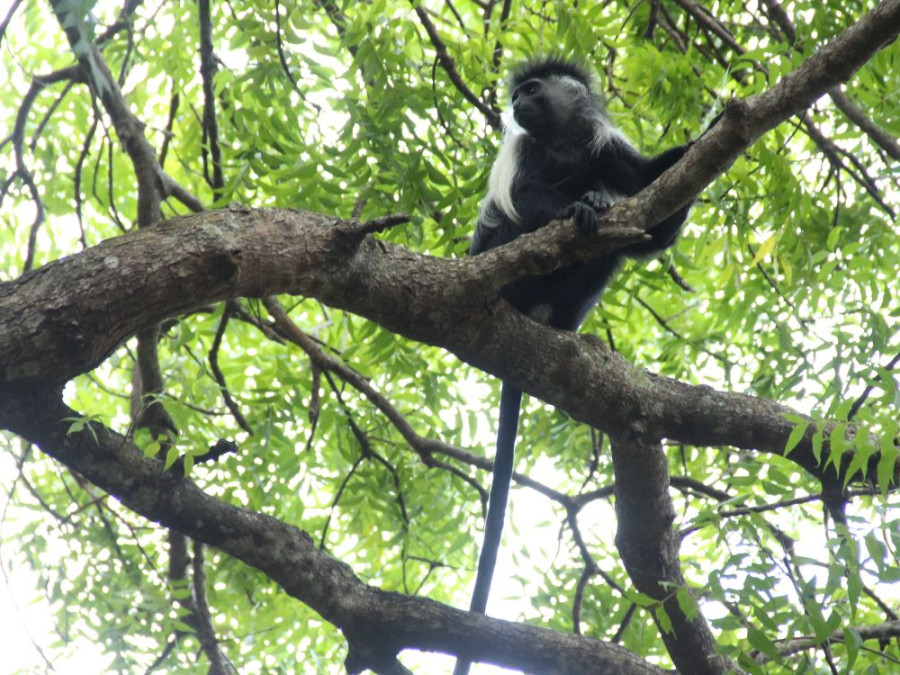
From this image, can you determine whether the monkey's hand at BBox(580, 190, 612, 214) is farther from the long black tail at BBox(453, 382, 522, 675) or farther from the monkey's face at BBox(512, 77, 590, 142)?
the monkey's face at BBox(512, 77, 590, 142)

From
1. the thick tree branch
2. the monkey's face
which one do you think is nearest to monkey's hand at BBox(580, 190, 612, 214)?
the thick tree branch

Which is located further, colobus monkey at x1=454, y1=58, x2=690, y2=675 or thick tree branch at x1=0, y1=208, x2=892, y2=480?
colobus monkey at x1=454, y1=58, x2=690, y2=675

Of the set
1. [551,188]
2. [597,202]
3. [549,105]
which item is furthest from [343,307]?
[549,105]

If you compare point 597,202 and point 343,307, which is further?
point 597,202

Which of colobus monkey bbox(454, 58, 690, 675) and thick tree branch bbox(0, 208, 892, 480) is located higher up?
colobus monkey bbox(454, 58, 690, 675)

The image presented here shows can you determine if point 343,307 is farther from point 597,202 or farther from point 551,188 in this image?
point 551,188

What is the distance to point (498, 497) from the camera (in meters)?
2.68

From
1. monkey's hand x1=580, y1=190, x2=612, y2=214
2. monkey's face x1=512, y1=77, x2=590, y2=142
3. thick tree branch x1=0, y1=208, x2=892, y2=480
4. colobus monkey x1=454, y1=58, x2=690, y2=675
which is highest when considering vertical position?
monkey's face x1=512, y1=77, x2=590, y2=142

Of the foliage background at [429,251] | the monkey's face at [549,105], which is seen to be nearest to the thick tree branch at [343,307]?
the foliage background at [429,251]

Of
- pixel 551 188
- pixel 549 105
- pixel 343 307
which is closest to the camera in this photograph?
pixel 343 307

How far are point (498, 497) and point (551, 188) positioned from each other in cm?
100

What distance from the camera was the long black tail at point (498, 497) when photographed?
2572mm

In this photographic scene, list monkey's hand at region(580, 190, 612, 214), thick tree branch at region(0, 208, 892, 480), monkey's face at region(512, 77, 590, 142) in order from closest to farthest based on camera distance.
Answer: thick tree branch at region(0, 208, 892, 480) → monkey's hand at region(580, 190, 612, 214) → monkey's face at region(512, 77, 590, 142)

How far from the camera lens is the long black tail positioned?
257 centimetres
